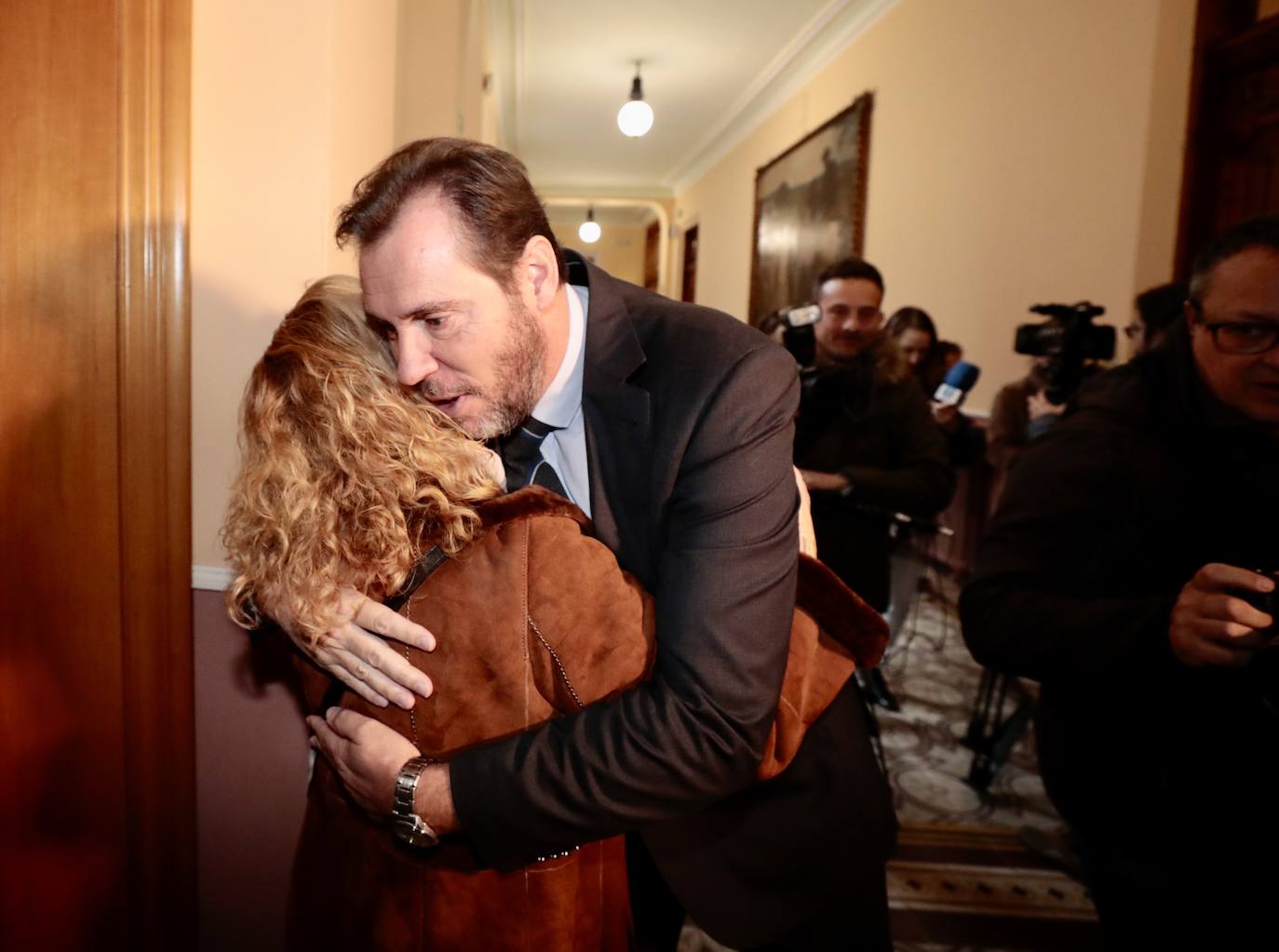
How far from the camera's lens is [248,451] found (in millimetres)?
1156

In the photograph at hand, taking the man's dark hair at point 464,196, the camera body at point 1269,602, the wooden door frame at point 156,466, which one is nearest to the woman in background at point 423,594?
the man's dark hair at point 464,196

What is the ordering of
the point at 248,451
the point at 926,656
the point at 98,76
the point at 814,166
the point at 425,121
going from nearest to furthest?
the point at 248,451 < the point at 98,76 < the point at 425,121 < the point at 926,656 < the point at 814,166

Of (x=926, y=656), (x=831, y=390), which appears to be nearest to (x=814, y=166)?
(x=926, y=656)

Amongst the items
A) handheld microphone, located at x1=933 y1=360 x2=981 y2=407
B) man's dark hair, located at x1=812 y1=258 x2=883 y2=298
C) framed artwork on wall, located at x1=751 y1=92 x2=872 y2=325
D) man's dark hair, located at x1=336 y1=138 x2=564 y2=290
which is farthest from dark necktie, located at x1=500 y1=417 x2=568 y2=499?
framed artwork on wall, located at x1=751 y1=92 x2=872 y2=325

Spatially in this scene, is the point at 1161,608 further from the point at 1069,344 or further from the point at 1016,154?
the point at 1016,154

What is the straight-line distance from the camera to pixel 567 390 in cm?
133

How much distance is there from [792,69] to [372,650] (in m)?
7.39

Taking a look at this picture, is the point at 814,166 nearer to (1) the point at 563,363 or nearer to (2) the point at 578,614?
(1) the point at 563,363

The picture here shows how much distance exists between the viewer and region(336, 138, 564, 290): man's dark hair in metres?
1.14

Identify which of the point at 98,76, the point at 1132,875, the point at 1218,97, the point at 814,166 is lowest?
the point at 1132,875

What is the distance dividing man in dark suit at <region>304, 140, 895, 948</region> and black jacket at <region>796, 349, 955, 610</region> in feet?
4.58

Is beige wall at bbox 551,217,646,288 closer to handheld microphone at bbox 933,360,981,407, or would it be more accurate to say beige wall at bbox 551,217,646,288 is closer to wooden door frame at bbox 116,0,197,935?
handheld microphone at bbox 933,360,981,407

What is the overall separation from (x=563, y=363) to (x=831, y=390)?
157 cm

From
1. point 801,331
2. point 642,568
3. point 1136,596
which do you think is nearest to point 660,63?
point 801,331
